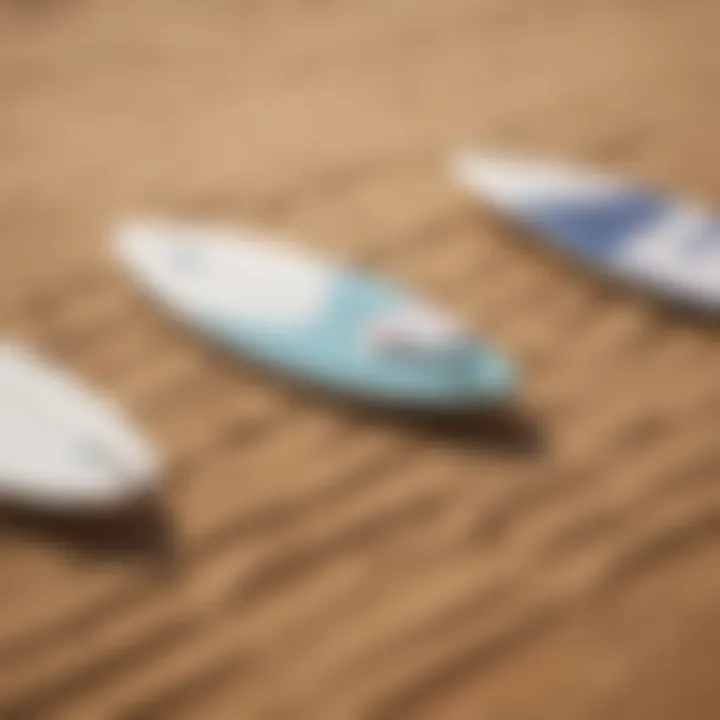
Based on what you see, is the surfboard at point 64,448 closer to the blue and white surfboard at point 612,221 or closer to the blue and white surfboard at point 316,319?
the blue and white surfboard at point 316,319

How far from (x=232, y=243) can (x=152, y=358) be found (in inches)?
3.0

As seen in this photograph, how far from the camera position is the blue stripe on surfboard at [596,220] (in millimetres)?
543

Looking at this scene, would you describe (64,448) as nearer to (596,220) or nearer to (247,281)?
(247,281)

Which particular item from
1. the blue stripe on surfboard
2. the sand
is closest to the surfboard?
the sand

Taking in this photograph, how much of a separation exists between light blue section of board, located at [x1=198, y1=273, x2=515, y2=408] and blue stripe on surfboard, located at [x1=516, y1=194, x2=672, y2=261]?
0.31ft

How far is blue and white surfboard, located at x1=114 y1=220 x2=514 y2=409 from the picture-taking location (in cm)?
46

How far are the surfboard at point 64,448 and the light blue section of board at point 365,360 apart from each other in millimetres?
65

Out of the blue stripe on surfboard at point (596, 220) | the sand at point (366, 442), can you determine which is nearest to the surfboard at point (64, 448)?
the sand at point (366, 442)

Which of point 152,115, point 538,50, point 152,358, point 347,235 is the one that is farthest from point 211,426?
point 538,50

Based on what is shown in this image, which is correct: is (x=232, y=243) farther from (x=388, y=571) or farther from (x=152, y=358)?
(x=388, y=571)

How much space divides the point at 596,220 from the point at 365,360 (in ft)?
0.51

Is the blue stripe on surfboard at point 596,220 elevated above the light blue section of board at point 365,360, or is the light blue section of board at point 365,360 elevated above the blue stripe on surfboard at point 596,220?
the blue stripe on surfboard at point 596,220

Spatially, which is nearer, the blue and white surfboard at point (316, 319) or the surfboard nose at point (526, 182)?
the blue and white surfboard at point (316, 319)

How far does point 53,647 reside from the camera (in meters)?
0.38
